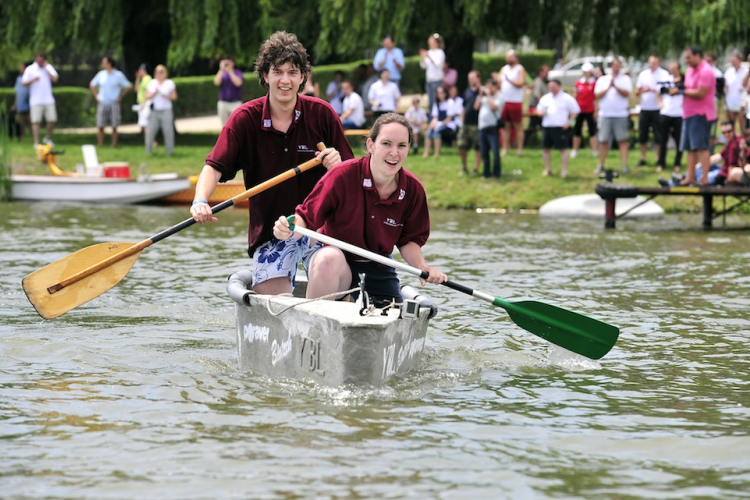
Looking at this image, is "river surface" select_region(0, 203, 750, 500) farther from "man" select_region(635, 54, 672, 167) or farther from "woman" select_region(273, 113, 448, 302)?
"man" select_region(635, 54, 672, 167)

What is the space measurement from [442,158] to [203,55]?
5.58 m

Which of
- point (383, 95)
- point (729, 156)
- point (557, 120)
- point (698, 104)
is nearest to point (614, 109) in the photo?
point (557, 120)

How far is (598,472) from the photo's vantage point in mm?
5594

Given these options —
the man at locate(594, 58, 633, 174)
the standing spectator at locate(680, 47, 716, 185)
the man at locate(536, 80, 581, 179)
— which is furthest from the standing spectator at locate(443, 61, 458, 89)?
the standing spectator at locate(680, 47, 716, 185)

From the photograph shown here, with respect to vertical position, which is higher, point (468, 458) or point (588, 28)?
point (588, 28)

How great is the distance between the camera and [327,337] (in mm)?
6691

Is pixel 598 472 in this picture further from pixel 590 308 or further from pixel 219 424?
pixel 590 308

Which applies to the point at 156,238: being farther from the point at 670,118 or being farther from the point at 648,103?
the point at 648,103

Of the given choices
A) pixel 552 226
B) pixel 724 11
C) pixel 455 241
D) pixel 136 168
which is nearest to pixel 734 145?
pixel 552 226

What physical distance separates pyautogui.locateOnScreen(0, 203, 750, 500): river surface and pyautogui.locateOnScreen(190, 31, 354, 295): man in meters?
0.76

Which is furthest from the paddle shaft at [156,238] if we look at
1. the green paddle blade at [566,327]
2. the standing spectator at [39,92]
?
the standing spectator at [39,92]

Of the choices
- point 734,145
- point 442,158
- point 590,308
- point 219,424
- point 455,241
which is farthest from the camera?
point 442,158

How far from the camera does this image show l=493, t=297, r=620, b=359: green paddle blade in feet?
25.3

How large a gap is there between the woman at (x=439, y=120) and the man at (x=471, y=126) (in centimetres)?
132
